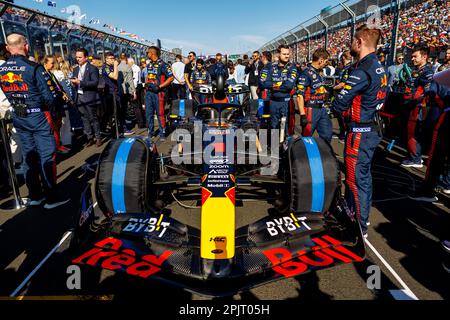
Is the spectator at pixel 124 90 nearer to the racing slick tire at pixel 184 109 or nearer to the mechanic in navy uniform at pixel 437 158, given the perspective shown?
the racing slick tire at pixel 184 109

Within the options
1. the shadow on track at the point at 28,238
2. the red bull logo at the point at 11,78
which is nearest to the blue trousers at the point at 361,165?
the shadow on track at the point at 28,238

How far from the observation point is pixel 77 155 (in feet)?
22.5

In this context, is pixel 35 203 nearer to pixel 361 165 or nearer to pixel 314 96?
pixel 361 165

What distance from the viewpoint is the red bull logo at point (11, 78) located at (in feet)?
12.8

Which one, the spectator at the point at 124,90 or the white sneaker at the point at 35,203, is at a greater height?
the spectator at the point at 124,90

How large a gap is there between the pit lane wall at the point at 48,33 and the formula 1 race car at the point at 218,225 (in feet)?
19.5

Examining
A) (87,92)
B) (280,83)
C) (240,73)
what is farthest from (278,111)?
(240,73)

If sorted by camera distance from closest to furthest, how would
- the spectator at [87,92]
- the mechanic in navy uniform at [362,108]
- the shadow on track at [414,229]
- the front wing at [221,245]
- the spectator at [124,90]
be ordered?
1. the front wing at [221,245]
2. the shadow on track at [414,229]
3. the mechanic in navy uniform at [362,108]
4. the spectator at [87,92]
5. the spectator at [124,90]

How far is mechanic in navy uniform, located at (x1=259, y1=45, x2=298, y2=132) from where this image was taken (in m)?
6.18

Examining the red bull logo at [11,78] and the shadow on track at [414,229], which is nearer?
the shadow on track at [414,229]

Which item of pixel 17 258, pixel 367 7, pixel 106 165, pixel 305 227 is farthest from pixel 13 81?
pixel 367 7

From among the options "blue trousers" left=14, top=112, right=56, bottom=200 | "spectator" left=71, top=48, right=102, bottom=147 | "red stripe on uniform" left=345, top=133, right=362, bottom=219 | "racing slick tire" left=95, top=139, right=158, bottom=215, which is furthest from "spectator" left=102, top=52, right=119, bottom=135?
"red stripe on uniform" left=345, top=133, right=362, bottom=219

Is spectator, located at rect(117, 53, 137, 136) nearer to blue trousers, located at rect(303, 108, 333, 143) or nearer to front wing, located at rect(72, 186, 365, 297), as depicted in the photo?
blue trousers, located at rect(303, 108, 333, 143)
